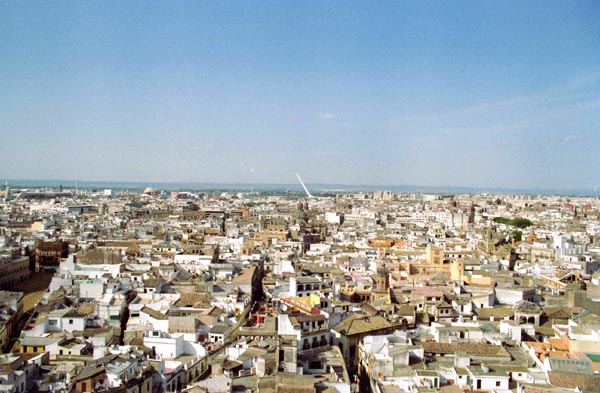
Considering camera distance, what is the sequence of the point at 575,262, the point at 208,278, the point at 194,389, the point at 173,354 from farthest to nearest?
the point at 575,262 < the point at 208,278 < the point at 173,354 < the point at 194,389

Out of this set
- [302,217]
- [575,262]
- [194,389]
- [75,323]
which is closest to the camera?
[194,389]

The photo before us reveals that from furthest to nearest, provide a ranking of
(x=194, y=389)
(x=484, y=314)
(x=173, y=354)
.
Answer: (x=484, y=314) → (x=173, y=354) → (x=194, y=389)

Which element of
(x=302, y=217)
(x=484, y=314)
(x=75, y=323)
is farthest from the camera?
(x=302, y=217)

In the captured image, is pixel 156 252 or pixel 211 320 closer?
pixel 211 320

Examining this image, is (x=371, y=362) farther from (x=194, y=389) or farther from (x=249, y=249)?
(x=249, y=249)

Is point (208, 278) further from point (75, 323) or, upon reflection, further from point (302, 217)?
point (302, 217)

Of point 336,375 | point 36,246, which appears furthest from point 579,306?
point 36,246

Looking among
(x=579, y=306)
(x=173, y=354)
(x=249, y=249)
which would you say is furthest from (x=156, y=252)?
(x=579, y=306)

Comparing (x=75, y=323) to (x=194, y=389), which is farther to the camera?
(x=75, y=323)
